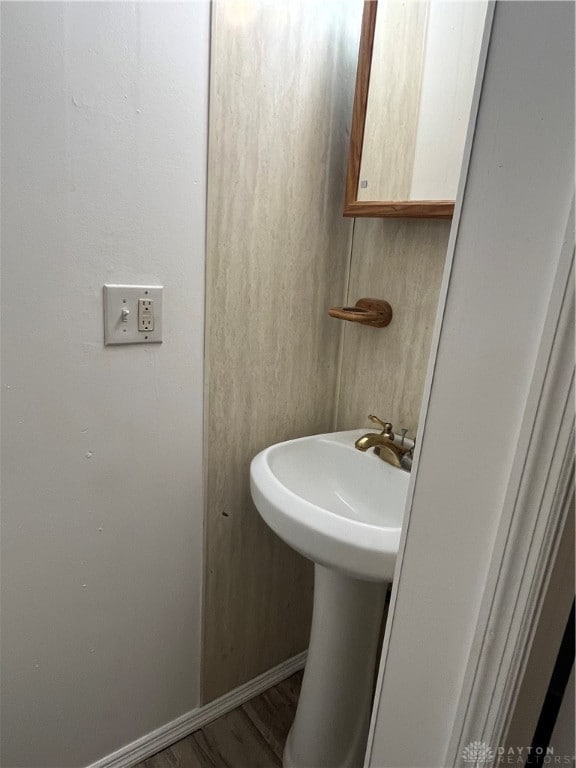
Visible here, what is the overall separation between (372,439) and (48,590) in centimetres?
77

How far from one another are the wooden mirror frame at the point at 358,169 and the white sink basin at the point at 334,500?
56 cm

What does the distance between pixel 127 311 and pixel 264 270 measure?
1.13 feet

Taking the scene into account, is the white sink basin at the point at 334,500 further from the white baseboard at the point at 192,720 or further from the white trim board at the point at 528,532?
the white baseboard at the point at 192,720

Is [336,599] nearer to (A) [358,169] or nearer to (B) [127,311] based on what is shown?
(B) [127,311]

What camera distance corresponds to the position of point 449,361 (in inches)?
18.4

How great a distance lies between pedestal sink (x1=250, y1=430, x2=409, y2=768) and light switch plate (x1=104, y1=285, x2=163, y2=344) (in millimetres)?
385

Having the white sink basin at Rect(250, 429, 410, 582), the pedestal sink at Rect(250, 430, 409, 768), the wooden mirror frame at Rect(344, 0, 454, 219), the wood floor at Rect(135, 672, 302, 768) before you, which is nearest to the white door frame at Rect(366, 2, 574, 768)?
the white sink basin at Rect(250, 429, 410, 582)

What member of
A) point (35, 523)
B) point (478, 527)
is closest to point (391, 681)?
point (478, 527)

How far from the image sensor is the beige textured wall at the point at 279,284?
3.29ft

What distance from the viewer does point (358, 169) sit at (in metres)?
1.12

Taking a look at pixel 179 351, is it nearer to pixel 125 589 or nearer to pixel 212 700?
pixel 125 589

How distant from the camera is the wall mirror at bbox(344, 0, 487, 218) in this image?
3.19ft

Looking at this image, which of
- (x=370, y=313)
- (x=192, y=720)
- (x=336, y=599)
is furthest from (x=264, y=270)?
(x=192, y=720)

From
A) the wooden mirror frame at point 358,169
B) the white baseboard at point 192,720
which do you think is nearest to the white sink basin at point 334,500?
the wooden mirror frame at point 358,169
